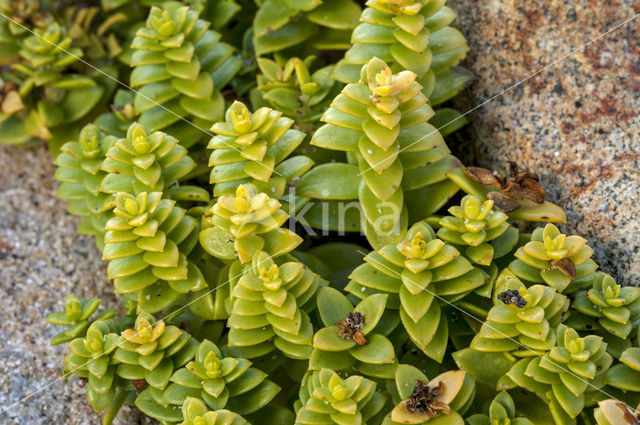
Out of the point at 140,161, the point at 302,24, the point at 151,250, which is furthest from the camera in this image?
the point at 302,24

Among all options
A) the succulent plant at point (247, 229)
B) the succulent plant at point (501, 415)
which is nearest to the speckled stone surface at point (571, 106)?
the succulent plant at point (501, 415)

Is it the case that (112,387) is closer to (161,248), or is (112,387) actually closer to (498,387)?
(161,248)

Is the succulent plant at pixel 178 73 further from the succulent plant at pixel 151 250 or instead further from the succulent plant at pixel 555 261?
the succulent plant at pixel 555 261

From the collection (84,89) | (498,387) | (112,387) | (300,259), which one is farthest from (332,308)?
(84,89)

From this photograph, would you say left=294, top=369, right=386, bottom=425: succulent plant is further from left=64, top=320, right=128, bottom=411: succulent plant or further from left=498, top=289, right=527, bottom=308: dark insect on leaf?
left=64, top=320, right=128, bottom=411: succulent plant

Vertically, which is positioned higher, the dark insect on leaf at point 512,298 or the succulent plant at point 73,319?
the dark insect on leaf at point 512,298

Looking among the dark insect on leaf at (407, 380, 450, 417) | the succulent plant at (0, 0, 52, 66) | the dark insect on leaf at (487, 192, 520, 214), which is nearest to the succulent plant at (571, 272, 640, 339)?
the dark insect on leaf at (487, 192, 520, 214)

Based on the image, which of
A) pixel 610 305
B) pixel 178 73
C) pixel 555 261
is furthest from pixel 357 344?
pixel 178 73

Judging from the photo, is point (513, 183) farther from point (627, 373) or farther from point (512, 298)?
point (627, 373)
